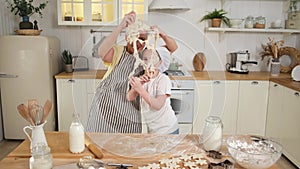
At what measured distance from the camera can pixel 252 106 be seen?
3123 millimetres

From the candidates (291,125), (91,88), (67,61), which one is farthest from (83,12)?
(291,125)

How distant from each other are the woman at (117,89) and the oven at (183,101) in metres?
0.17

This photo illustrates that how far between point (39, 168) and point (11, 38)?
2364 mm

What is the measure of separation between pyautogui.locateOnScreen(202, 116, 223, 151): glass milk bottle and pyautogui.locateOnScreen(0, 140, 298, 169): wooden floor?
5.73ft

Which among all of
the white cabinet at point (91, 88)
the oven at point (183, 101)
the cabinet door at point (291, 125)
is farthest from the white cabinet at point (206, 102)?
the cabinet door at point (291, 125)

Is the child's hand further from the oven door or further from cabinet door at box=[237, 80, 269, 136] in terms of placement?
cabinet door at box=[237, 80, 269, 136]

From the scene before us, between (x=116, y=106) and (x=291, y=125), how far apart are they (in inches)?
81.7

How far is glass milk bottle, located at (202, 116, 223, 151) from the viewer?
1286 millimetres

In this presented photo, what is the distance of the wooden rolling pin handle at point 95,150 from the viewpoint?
1231 millimetres

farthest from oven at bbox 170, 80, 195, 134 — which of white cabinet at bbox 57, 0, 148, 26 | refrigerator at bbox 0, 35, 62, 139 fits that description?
refrigerator at bbox 0, 35, 62, 139

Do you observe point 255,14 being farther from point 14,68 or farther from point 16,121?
point 16,121

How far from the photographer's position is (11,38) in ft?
9.84

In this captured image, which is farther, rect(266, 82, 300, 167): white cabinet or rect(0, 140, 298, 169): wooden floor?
rect(0, 140, 298, 169): wooden floor

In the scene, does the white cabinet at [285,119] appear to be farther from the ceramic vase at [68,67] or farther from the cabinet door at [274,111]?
the ceramic vase at [68,67]
